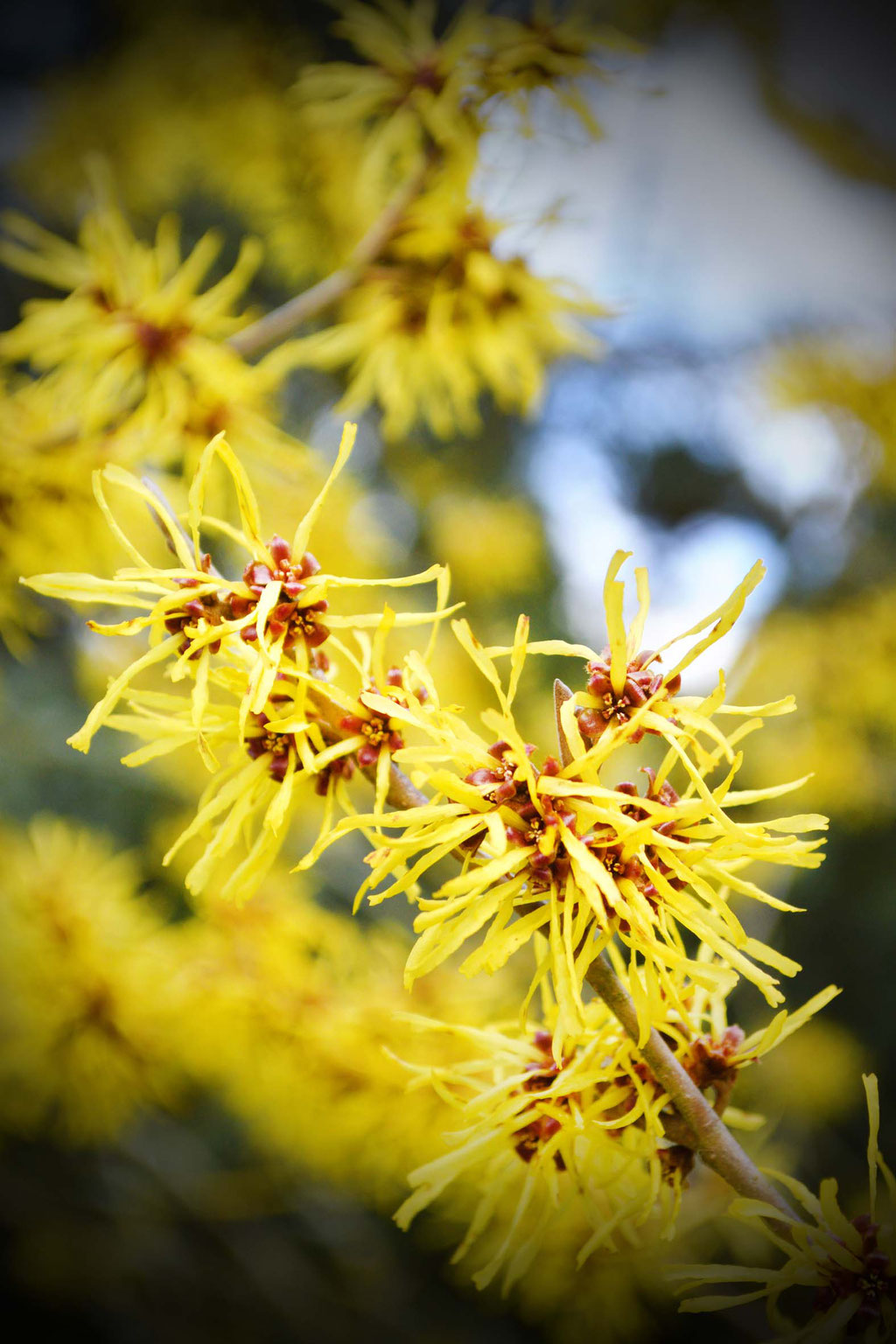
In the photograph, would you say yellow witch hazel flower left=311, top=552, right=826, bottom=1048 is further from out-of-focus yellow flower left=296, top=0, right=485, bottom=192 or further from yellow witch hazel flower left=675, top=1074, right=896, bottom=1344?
out-of-focus yellow flower left=296, top=0, right=485, bottom=192

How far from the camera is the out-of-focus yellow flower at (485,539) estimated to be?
77.0 inches

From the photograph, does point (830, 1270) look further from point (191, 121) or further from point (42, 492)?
point (191, 121)

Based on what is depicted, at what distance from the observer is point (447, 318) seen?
72 centimetres

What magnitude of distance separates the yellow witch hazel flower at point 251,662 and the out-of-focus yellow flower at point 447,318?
1.23ft

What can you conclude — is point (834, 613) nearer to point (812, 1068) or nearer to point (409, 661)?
point (812, 1068)

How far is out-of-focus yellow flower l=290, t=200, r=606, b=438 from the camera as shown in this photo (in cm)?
70

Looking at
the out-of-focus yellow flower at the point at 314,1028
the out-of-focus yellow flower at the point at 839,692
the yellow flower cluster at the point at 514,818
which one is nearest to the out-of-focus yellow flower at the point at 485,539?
the out-of-focus yellow flower at the point at 839,692

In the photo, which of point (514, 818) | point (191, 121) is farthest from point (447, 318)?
point (191, 121)

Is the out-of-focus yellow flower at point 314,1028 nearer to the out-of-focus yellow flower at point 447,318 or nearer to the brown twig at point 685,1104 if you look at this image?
the brown twig at point 685,1104

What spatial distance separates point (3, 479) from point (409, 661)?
598 millimetres

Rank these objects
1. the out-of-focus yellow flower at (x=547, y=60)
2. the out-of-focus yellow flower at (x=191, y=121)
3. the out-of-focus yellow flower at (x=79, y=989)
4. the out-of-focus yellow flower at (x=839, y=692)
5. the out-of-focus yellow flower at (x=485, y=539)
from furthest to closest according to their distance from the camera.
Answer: the out-of-focus yellow flower at (x=485, y=539) < the out-of-focus yellow flower at (x=839, y=692) < the out-of-focus yellow flower at (x=191, y=121) < the out-of-focus yellow flower at (x=79, y=989) < the out-of-focus yellow flower at (x=547, y=60)

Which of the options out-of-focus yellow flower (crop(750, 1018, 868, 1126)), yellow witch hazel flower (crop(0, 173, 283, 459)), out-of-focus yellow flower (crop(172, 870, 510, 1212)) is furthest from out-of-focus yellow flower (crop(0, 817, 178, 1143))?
out-of-focus yellow flower (crop(750, 1018, 868, 1126))

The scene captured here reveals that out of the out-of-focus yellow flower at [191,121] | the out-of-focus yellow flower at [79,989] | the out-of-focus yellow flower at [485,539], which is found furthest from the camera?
the out-of-focus yellow flower at [485,539]

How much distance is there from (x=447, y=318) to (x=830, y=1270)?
2.42 feet
